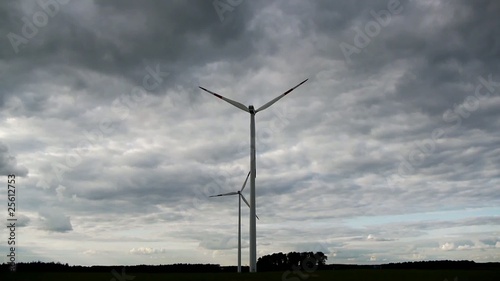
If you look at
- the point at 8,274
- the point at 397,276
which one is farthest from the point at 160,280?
the point at 397,276

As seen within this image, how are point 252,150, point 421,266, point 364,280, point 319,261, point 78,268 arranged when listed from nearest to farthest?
1. point 364,280
2. point 252,150
3. point 78,268
4. point 421,266
5. point 319,261

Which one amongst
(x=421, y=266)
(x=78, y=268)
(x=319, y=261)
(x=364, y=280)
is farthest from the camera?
(x=319, y=261)

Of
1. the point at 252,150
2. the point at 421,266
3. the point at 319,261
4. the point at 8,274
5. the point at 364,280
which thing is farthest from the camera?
the point at 319,261

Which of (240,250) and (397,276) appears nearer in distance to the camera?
(397,276)

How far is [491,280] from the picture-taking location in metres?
58.1

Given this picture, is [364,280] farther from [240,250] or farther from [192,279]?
[240,250]

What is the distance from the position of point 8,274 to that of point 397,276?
4534 centimetres

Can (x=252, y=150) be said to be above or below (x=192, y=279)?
above

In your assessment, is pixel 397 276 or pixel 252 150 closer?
pixel 397 276

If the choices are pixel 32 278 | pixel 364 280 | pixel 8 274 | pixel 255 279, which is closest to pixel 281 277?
pixel 255 279

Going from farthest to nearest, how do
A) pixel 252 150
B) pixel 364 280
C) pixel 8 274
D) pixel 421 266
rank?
1. pixel 421 266
2. pixel 252 150
3. pixel 8 274
4. pixel 364 280

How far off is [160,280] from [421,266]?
86451 mm

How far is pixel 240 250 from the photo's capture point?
430 ft

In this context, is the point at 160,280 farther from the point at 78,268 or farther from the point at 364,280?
the point at 78,268
